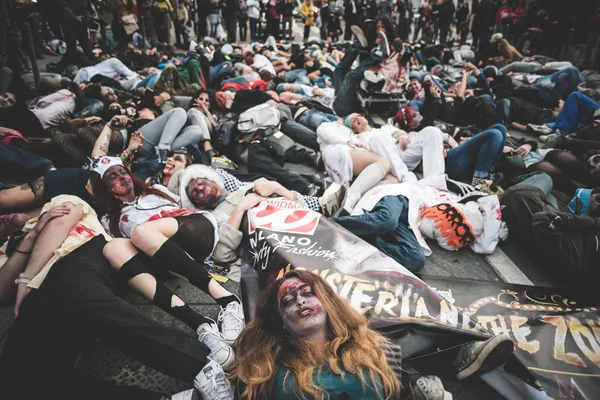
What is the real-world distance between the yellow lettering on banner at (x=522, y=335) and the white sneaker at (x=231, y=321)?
1.87 metres

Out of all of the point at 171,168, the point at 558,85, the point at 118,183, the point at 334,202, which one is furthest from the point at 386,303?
the point at 558,85

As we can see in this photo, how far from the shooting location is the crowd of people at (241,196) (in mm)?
1881

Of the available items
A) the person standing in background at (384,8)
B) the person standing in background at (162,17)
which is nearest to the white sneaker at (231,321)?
the person standing in background at (162,17)

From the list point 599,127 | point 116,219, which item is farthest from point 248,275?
point 599,127

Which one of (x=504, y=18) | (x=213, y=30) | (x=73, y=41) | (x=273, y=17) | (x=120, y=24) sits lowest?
(x=73, y=41)

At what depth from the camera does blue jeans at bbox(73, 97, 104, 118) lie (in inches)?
208

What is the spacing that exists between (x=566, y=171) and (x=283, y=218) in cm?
404

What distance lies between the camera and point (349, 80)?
6410 mm

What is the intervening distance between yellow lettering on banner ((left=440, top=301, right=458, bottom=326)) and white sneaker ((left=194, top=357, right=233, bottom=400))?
1.35 meters

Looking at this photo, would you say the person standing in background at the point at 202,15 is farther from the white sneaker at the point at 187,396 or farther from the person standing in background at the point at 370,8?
the white sneaker at the point at 187,396

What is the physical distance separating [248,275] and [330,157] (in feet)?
7.74

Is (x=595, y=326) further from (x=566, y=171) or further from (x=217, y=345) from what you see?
(x=566, y=171)

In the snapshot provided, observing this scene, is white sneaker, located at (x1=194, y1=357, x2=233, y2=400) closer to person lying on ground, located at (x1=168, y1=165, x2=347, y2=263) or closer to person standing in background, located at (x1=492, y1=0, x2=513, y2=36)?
person lying on ground, located at (x1=168, y1=165, x2=347, y2=263)

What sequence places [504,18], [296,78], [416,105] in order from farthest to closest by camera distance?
[504,18] → [296,78] → [416,105]
